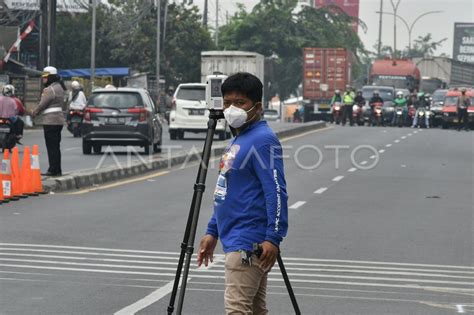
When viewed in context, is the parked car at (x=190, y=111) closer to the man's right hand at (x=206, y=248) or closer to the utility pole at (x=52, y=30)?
the utility pole at (x=52, y=30)

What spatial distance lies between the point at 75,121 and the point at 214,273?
2973 cm

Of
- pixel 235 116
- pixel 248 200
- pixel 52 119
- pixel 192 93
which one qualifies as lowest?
pixel 192 93

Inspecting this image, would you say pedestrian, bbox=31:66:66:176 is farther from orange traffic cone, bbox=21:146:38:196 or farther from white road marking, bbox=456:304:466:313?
white road marking, bbox=456:304:466:313

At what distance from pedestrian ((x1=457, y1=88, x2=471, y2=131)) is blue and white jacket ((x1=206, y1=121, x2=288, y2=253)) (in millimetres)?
49804

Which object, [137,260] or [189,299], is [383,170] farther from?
[189,299]

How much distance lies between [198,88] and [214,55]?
1788 centimetres

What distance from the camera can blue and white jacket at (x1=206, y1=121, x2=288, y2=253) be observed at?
6.40 metres

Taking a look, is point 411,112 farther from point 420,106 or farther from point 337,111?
point 337,111

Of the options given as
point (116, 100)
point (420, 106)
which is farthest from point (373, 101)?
point (116, 100)

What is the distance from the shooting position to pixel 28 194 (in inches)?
760

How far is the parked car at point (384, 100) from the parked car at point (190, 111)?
22.0 metres

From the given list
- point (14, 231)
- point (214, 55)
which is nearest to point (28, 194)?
point (14, 231)

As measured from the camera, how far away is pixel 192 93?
1578 inches

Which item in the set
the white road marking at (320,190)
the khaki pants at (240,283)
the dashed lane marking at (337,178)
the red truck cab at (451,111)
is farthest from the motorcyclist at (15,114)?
the red truck cab at (451,111)
